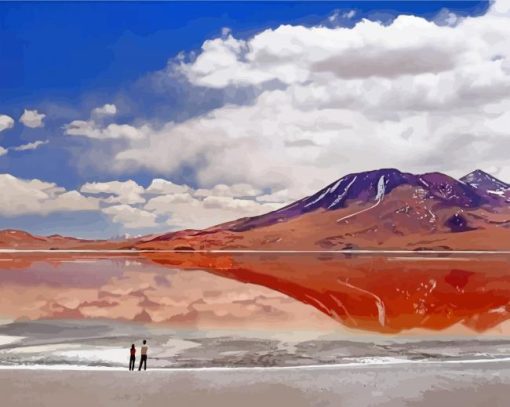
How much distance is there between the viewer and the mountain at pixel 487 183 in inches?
355

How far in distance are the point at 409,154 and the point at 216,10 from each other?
2.93 meters

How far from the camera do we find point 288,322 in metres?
8.71

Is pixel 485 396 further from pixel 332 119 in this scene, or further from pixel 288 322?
pixel 332 119

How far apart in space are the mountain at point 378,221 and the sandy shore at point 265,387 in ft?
11.7

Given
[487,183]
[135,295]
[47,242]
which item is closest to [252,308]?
[135,295]

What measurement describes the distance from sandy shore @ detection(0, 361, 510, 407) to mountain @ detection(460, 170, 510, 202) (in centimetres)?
379

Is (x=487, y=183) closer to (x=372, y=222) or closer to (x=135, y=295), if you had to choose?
(x=372, y=222)

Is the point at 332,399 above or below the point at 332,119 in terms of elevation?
below

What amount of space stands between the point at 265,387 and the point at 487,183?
5.32 meters

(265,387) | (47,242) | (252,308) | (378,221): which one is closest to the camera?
(265,387)

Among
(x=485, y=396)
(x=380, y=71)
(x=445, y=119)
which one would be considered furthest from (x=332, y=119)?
(x=485, y=396)

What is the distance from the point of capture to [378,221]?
999 centimetres

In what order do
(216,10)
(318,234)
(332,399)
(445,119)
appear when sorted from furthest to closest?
(318,234), (445,119), (216,10), (332,399)

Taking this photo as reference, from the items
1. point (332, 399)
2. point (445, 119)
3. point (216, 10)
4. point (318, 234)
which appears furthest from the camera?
point (318, 234)
